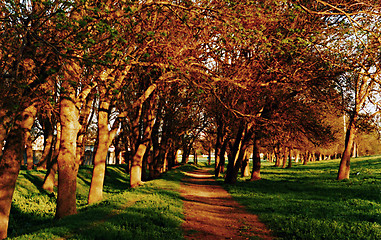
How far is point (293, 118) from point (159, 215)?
14.5 metres

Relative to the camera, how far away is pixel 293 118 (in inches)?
854

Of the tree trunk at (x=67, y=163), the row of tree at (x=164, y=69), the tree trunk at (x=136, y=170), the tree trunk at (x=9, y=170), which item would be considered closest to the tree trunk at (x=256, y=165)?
the row of tree at (x=164, y=69)

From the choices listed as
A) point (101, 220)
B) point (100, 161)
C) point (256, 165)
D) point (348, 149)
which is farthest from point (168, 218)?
point (348, 149)

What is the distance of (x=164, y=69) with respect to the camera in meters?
10.7

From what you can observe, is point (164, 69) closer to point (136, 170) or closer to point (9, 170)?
point (9, 170)

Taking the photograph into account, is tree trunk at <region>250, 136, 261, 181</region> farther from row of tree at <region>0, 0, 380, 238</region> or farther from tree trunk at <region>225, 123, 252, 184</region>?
tree trunk at <region>225, 123, 252, 184</region>

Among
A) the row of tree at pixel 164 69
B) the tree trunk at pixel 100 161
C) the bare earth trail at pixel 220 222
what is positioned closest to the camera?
the row of tree at pixel 164 69

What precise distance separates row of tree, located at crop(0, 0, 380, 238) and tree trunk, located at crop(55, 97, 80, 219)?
4 centimetres

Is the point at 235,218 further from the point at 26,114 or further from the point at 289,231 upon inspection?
the point at 26,114

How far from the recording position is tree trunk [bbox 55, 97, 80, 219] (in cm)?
1065

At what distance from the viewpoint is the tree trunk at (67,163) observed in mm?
10648

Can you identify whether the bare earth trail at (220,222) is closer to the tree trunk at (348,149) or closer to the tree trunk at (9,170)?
the tree trunk at (9,170)

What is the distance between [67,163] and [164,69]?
480 cm

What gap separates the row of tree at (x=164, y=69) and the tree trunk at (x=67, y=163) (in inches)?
1.4
